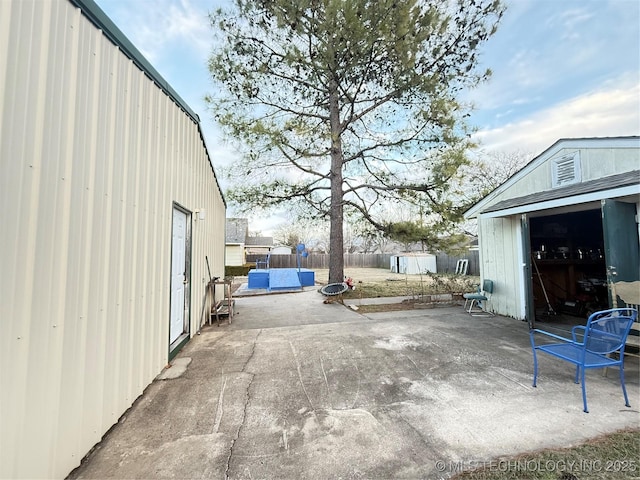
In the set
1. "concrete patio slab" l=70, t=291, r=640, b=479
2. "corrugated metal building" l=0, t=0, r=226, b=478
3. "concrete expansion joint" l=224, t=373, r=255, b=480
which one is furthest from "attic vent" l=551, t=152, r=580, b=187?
"corrugated metal building" l=0, t=0, r=226, b=478

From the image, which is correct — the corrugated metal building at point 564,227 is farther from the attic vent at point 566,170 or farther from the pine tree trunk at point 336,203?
the pine tree trunk at point 336,203

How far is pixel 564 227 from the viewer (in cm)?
693

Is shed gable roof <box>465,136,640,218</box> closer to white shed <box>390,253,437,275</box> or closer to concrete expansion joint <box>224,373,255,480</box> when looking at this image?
concrete expansion joint <box>224,373,255,480</box>

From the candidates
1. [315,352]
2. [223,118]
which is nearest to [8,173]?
[315,352]

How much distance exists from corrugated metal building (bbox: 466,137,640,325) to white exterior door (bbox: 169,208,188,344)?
576cm

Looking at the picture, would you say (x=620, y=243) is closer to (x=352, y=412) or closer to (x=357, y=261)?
(x=352, y=412)

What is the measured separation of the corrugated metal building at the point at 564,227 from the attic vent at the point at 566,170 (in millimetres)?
16

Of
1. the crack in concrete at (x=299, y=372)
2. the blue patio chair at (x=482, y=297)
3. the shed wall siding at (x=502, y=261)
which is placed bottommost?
the crack in concrete at (x=299, y=372)

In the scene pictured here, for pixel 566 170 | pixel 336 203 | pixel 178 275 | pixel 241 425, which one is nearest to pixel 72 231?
pixel 241 425

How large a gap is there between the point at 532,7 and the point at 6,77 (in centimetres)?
869

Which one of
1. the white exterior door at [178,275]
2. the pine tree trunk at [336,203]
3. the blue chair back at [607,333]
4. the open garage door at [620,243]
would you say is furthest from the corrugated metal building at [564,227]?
the white exterior door at [178,275]

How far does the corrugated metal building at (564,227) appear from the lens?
3.80m

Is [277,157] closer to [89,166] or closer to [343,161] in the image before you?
[343,161]

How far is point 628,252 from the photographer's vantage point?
3.77 meters
